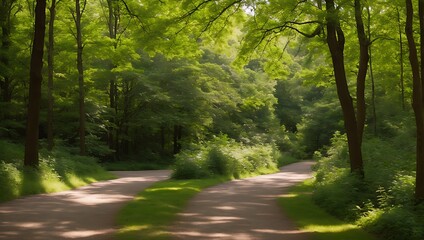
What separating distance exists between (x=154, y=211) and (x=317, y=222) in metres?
4.28

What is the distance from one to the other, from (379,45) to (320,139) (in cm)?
3127

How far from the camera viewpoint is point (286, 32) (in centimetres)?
1794

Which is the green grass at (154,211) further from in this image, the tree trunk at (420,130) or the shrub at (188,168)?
the tree trunk at (420,130)

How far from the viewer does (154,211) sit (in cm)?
1178

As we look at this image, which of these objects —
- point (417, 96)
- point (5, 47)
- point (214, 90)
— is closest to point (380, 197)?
point (417, 96)

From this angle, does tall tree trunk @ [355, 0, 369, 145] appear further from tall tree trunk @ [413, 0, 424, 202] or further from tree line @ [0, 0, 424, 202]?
tall tree trunk @ [413, 0, 424, 202]

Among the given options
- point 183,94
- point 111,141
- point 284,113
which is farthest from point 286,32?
point 284,113

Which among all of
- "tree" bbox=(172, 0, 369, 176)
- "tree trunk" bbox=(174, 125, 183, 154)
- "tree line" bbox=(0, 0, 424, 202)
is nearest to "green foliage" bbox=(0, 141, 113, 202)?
"tree line" bbox=(0, 0, 424, 202)

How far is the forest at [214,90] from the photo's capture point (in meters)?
13.6

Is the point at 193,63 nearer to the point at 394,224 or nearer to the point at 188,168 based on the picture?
the point at 188,168

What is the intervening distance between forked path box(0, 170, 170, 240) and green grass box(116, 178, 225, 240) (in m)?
0.32

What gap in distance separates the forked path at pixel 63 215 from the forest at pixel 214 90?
5.27 ft

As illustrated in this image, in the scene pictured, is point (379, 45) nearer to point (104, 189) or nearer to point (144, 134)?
point (104, 189)

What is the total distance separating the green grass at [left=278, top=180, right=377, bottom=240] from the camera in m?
9.50
